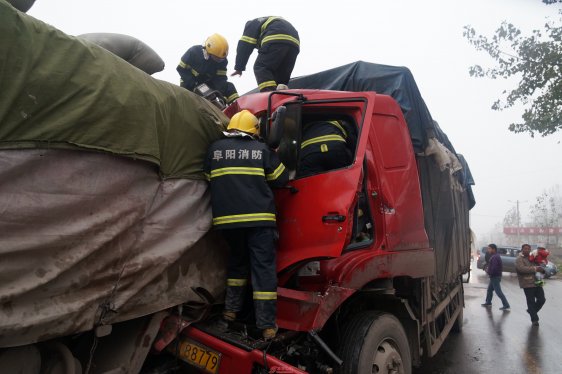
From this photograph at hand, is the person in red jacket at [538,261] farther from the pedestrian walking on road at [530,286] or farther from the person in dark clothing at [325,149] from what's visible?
the person in dark clothing at [325,149]

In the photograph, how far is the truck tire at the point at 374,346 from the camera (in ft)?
8.81

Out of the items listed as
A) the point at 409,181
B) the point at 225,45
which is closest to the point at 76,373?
the point at 409,181

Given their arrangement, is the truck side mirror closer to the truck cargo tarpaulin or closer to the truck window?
the truck window

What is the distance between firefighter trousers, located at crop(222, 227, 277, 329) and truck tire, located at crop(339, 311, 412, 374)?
25.0 inches

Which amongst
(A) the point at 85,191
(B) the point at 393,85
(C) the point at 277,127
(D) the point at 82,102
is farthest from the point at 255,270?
(B) the point at 393,85

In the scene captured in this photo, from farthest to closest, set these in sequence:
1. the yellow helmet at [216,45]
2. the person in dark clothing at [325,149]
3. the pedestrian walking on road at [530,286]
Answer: the pedestrian walking on road at [530,286]
the yellow helmet at [216,45]
the person in dark clothing at [325,149]

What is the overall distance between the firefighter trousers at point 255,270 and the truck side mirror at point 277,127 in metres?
0.59

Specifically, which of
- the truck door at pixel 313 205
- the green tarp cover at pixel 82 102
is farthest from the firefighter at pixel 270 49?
the green tarp cover at pixel 82 102

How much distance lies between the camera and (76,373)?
2082 millimetres

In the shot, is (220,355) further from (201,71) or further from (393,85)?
(201,71)

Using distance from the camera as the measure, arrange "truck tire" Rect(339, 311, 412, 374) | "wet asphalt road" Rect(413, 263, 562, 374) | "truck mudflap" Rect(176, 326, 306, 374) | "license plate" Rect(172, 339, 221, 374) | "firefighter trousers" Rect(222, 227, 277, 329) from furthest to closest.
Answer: "wet asphalt road" Rect(413, 263, 562, 374) < "truck tire" Rect(339, 311, 412, 374) < "firefighter trousers" Rect(222, 227, 277, 329) < "license plate" Rect(172, 339, 221, 374) < "truck mudflap" Rect(176, 326, 306, 374)

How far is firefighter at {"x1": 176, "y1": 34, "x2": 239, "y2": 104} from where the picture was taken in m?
4.58

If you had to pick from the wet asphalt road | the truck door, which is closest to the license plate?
the truck door

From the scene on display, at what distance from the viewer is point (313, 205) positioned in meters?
2.71
